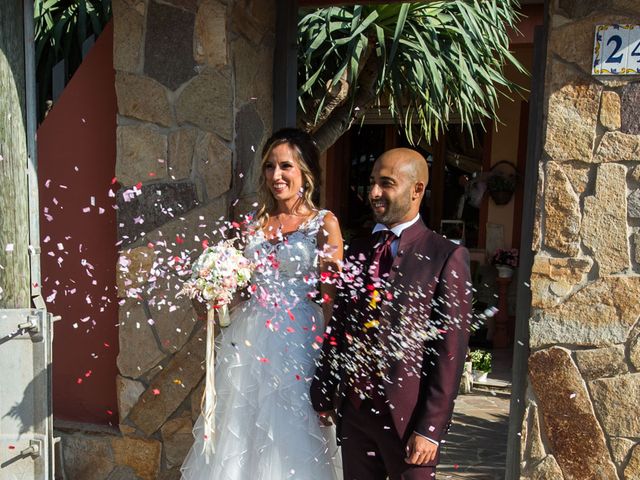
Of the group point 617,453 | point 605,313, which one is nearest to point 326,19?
point 605,313

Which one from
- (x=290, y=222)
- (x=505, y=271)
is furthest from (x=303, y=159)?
(x=505, y=271)

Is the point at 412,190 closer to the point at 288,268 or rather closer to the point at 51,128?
the point at 288,268

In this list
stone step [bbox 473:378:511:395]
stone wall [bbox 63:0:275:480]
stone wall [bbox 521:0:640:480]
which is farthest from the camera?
stone step [bbox 473:378:511:395]

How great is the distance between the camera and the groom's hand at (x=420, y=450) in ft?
7.46

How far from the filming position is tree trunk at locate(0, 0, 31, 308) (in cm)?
292

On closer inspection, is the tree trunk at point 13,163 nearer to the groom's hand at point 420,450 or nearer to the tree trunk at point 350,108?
the groom's hand at point 420,450

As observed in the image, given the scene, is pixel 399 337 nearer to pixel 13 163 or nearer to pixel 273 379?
pixel 273 379

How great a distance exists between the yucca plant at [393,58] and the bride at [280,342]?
214 cm

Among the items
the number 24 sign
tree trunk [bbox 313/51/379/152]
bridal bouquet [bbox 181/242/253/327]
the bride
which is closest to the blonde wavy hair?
the bride

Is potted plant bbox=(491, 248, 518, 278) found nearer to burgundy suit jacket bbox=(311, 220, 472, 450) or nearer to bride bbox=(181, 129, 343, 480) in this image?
bride bbox=(181, 129, 343, 480)

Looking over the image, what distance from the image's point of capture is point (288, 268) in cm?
283

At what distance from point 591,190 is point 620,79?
422 millimetres

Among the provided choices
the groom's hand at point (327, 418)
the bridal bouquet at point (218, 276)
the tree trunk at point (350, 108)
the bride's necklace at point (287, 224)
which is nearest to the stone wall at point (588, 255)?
the groom's hand at point (327, 418)

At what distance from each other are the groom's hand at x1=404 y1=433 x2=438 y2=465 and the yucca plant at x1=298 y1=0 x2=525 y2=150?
3.07 metres
